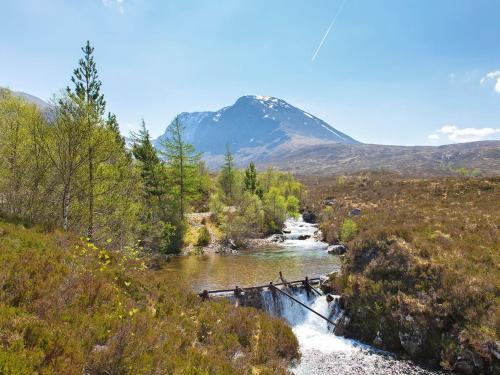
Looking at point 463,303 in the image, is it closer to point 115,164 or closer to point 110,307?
point 110,307

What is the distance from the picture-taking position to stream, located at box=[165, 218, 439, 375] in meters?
14.6

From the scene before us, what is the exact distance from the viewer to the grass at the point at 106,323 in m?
6.94

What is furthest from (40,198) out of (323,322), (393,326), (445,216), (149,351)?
(445,216)

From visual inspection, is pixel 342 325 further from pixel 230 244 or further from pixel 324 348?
pixel 230 244

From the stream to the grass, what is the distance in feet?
7.25

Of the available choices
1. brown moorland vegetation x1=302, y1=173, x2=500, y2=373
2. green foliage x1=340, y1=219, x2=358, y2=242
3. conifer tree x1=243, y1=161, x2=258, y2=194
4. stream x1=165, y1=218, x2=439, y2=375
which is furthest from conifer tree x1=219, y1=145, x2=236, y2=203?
brown moorland vegetation x1=302, y1=173, x2=500, y2=373

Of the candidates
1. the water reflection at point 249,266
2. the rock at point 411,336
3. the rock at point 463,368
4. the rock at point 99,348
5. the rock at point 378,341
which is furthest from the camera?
the water reflection at point 249,266

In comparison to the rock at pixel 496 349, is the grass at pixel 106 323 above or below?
above

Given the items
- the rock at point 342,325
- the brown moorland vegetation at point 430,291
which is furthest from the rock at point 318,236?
the rock at point 342,325

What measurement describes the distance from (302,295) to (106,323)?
15713 mm

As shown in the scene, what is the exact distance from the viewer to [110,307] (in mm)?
9883

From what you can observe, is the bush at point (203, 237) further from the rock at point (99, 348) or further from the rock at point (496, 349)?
the rock at point (99, 348)

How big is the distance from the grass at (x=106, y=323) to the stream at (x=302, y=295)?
221 cm

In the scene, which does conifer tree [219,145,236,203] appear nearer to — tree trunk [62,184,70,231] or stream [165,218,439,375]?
stream [165,218,439,375]
